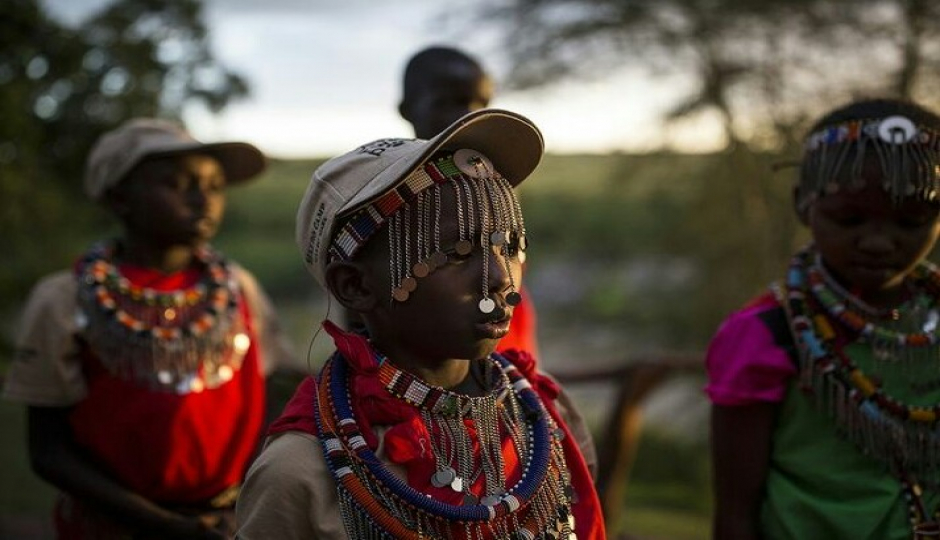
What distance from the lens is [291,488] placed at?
235 centimetres

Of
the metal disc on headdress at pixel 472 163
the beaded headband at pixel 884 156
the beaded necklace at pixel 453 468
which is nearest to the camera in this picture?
the beaded necklace at pixel 453 468

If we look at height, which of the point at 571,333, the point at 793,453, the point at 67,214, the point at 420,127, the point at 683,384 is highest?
the point at 420,127

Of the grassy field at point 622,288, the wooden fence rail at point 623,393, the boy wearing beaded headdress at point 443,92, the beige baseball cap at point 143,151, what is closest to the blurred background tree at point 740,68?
the grassy field at point 622,288

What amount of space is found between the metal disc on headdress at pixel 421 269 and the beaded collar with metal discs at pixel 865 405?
1210 millimetres

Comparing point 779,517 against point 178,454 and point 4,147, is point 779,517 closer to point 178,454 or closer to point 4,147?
point 178,454

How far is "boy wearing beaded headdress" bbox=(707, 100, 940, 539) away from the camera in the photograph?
2994 millimetres

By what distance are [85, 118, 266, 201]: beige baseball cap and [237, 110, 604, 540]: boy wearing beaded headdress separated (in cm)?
164

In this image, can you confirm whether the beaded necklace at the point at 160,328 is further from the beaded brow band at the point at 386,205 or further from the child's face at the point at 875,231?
the child's face at the point at 875,231

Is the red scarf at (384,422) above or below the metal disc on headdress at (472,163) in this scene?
below

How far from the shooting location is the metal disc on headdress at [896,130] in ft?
9.98

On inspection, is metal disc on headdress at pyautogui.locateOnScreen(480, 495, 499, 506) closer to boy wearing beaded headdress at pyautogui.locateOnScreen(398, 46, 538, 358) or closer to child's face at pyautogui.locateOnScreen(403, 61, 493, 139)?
boy wearing beaded headdress at pyautogui.locateOnScreen(398, 46, 538, 358)

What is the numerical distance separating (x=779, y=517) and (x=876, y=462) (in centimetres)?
30

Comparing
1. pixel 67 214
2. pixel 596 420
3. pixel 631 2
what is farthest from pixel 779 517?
pixel 596 420

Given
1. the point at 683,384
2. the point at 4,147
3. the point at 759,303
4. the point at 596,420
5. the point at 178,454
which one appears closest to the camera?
the point at 759,303
